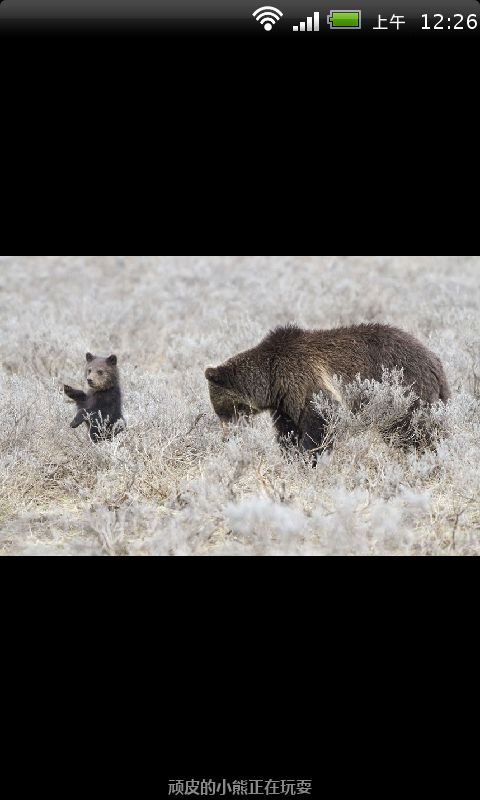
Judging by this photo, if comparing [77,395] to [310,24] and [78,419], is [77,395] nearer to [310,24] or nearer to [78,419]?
[78,419]

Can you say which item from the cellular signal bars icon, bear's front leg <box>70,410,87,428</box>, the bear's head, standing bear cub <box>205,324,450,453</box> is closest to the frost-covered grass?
bear's front leg <box>70,410,87,428</box>

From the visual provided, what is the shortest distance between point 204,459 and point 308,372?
1.22m

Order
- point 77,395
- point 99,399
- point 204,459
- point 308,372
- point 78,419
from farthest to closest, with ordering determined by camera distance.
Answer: point 77,395
point 99,399
point 78,419
point 308,372
point 204,459

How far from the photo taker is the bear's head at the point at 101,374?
7777mm

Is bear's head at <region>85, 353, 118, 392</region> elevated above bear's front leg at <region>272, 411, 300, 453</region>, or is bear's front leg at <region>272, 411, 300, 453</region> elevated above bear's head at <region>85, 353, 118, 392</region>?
bear's head at <region>85, 353, 118, 392</region>

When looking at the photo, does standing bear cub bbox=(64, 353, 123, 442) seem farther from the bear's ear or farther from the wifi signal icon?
the wifi signal icon

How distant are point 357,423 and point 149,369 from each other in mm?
3973

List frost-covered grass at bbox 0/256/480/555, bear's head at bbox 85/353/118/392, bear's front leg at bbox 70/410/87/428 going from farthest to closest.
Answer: bear's head at bbox 85/353/118/392 < bear's front leg at bbox 70/410/87/428 < frost-covered grass at bbox 0/256/480/555

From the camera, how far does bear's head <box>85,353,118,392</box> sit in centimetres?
778

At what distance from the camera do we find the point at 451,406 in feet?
23.2

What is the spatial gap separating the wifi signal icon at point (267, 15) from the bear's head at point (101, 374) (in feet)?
16.1

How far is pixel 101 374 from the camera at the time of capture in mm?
7836

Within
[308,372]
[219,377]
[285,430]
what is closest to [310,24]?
[308,372]

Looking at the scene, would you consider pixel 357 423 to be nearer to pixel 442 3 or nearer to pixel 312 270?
pixel 442 3
